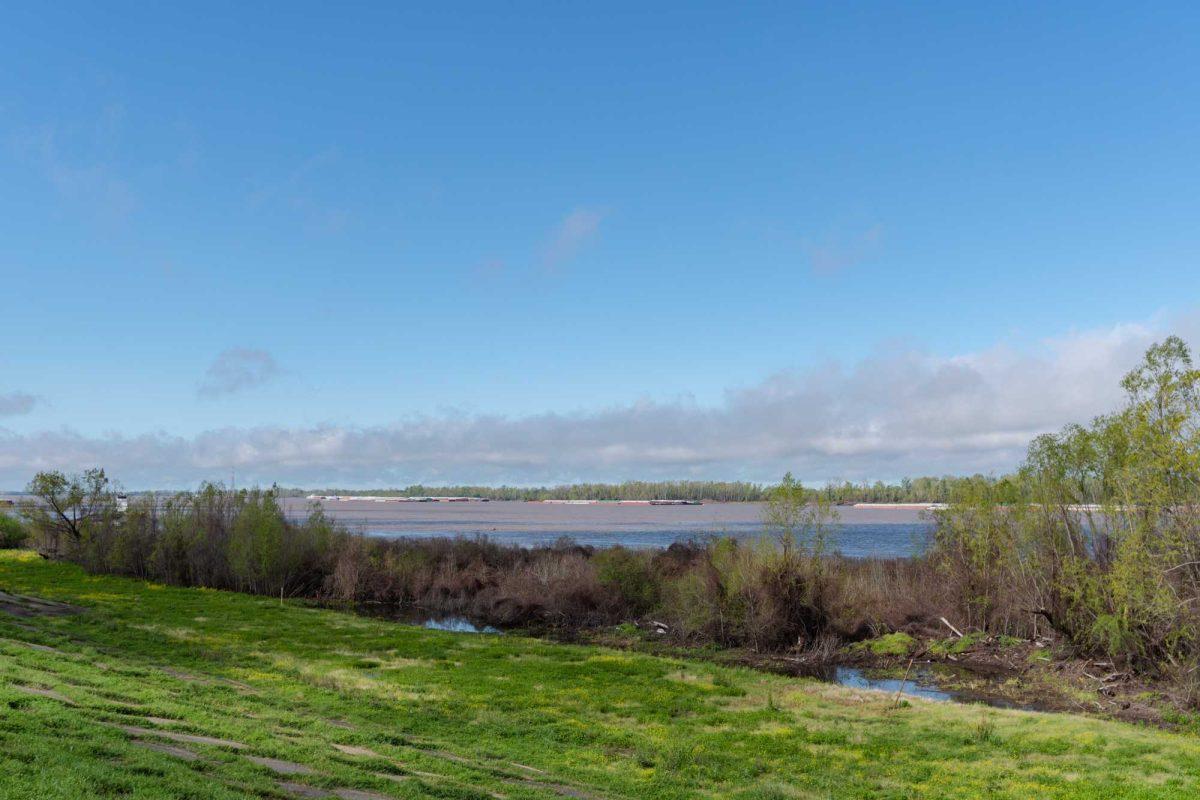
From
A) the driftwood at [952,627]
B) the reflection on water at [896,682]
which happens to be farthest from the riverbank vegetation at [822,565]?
the reflection on water at [896,682]

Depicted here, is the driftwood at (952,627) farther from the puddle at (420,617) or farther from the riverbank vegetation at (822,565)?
the puddle at (420,617)

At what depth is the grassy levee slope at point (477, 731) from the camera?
10359mm

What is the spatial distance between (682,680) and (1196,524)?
14.5 meters

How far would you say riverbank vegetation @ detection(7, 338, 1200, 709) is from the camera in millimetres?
22828

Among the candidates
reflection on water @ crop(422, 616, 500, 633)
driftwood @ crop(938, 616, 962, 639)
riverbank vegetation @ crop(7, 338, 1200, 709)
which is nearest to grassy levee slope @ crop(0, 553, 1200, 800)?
riverbank vegetation @ crop(7, 338, 1200, 709)

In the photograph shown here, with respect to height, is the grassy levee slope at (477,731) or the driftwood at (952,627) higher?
the grassy levee slope at (477,731)

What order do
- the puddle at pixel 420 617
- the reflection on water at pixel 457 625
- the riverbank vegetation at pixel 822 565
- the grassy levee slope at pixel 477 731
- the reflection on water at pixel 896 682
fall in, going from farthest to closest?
the puddle at pixel 420 617
the reflection on water at pixel 457 625
the reflection on water at pixel 896 682
the riverbank vegetation at pixel 822 565
the grassy levee slope at pixel 477 731

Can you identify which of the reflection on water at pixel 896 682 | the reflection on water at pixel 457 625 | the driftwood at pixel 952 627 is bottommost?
the reflection on water at pixel 457 625

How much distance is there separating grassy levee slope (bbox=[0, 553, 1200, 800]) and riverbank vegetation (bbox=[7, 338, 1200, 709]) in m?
6.33

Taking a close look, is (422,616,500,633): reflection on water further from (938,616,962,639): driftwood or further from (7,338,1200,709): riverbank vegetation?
(938,616,962,639): driftwood

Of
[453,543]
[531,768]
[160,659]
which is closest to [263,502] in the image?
[453,543]

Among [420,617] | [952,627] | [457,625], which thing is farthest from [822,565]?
[420,617]

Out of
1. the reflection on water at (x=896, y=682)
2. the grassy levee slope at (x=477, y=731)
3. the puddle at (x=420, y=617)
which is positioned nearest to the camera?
the grassy levee slope at (x=477, y=731)

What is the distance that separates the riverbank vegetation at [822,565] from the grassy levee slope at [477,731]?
6328 millimetres
